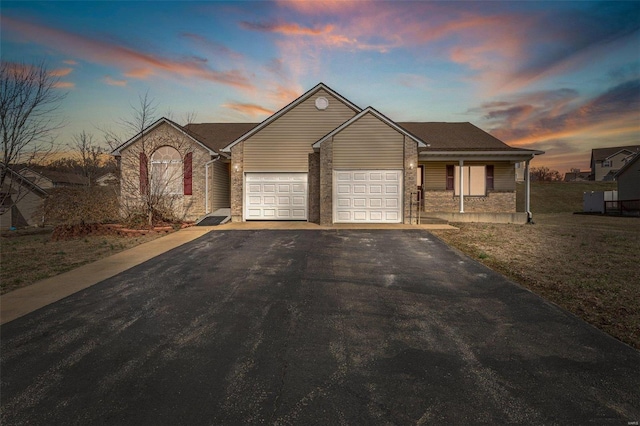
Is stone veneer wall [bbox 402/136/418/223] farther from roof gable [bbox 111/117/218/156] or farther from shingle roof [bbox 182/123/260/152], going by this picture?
shingle roof [bbox 182/123/260/152]

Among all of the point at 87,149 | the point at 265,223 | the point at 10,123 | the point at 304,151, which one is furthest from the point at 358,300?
the point at 87,149

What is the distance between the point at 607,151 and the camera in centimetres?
6425

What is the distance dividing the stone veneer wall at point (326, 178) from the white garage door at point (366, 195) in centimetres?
26

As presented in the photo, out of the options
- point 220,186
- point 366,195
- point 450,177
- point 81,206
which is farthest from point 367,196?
point 81,206

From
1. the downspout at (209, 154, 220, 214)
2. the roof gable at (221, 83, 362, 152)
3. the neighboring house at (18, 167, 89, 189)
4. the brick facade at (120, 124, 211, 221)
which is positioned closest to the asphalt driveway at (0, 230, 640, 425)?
the roof gable at (221, 83, 362, 152)

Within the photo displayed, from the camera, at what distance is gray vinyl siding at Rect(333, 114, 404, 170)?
1570 centimetres

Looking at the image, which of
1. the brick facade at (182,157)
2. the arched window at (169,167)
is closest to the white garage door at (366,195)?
the brick facade at (182,157)

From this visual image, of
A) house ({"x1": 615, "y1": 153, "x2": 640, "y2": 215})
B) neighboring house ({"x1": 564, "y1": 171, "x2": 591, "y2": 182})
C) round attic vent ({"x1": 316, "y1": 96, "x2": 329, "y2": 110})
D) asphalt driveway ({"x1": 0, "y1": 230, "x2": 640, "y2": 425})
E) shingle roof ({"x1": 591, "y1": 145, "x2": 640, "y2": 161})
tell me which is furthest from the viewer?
neighboring house ({"x1": 564, "y1": 171, "x2": 591, "y2": 182})

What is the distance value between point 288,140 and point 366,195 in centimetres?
520

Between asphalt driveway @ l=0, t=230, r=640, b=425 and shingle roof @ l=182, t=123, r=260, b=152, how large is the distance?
54.8ft

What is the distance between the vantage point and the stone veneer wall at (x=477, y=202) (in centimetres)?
1981

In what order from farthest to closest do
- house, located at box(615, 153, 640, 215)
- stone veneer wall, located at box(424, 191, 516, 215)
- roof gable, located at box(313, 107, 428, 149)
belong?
1. house, located at box(615, 153, 640, 215)
2. stone veneer wall, located at box(424, 191, 516, 215)
3. roof gable, located at box(313, 107, 428, 149)

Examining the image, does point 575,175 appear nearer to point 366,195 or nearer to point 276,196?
point 366,195

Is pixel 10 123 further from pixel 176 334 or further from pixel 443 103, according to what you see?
pixel 443 103
